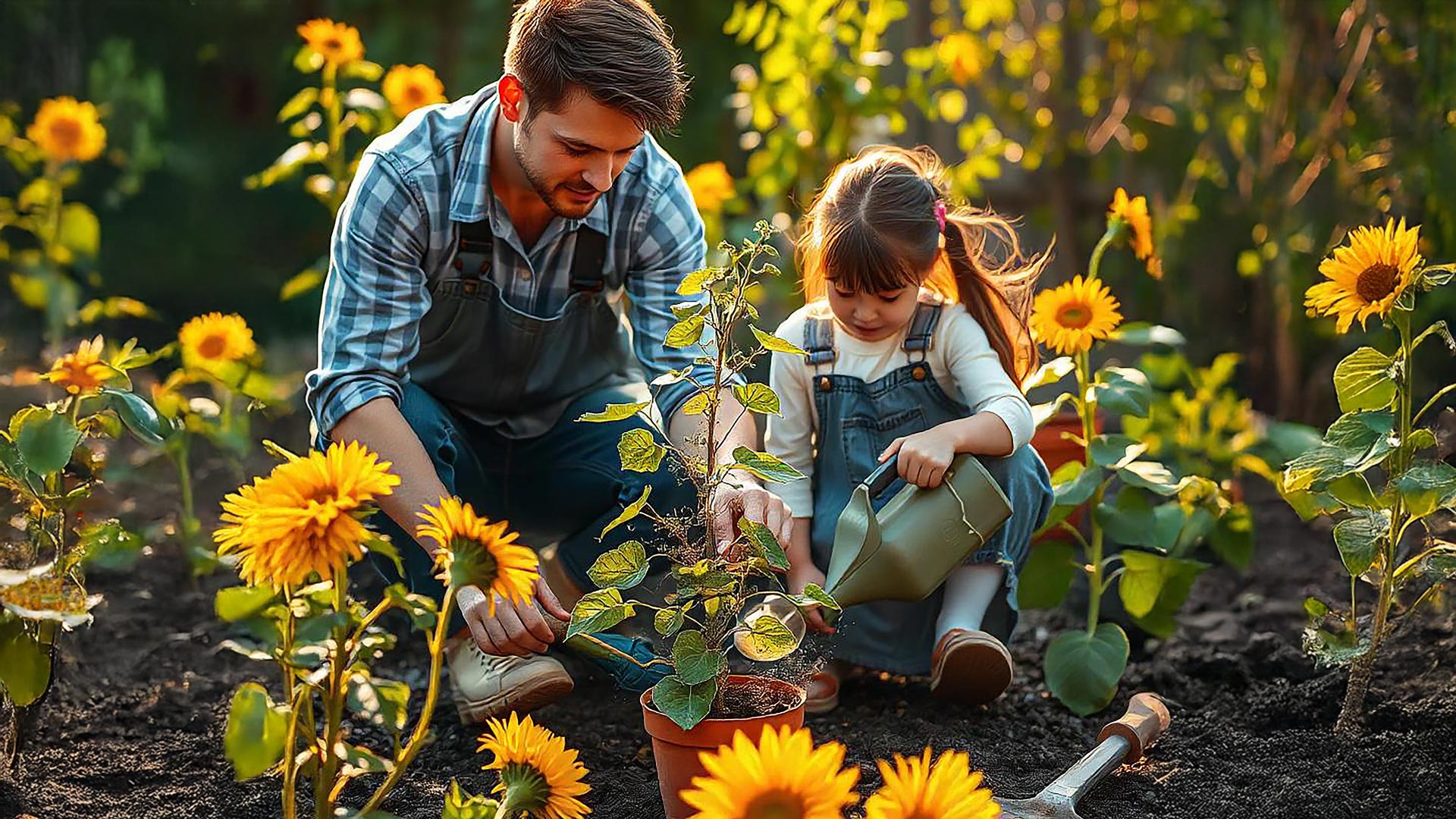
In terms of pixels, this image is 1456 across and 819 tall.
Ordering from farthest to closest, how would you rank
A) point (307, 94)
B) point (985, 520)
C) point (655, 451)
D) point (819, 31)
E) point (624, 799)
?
point (819, 31) → point (307, 94) → point (985, 520) → point (624, 799) → point (655, 451)

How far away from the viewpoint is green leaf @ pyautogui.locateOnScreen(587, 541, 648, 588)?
4.69ft

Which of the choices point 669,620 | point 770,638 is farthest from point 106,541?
point 770,638

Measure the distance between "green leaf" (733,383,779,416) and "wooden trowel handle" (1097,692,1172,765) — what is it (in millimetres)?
637

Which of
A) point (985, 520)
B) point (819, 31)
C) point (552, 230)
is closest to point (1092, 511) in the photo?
point (985, 520)

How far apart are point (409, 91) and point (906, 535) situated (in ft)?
4.48

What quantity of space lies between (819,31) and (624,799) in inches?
74.9

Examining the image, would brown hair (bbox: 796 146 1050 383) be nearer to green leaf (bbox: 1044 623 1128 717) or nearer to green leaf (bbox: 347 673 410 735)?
green leaf (bbox: 1044 623 1128 717)

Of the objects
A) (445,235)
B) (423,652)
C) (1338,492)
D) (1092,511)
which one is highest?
(445,235)

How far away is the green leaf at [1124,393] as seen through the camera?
201 cm

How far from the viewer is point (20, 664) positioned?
5.00 ft

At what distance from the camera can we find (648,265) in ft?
6.93

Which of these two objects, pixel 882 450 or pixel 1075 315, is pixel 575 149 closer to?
pixel 882 450

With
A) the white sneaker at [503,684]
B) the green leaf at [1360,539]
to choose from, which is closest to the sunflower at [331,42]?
A: the white sneaker at [503,684]

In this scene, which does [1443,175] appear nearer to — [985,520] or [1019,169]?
[985,520]
